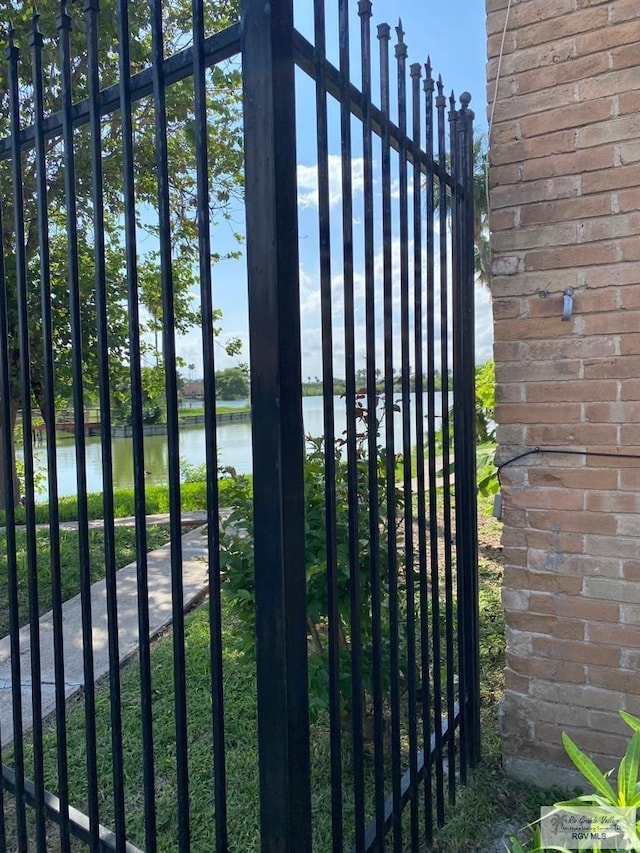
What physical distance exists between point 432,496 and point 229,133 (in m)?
5.03

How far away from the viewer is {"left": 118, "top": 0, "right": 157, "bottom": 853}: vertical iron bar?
1247 millimetres

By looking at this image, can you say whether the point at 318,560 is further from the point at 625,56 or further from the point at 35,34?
the point at 625,56

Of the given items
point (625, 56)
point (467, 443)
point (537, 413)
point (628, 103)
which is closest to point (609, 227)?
point (628, 103)

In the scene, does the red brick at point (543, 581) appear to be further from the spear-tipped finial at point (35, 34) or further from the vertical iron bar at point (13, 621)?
the spear-tipped finial at point (35, 34)

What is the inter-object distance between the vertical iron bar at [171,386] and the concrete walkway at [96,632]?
1.18 meters

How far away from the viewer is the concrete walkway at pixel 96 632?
9.52 ft

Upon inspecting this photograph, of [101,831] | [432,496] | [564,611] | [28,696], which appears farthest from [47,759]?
[564,611]

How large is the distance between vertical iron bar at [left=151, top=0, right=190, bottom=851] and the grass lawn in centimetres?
83

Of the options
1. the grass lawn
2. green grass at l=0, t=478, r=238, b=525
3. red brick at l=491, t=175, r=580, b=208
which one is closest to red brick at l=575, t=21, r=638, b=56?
red brick at l=491, t=175, r=580, b=208

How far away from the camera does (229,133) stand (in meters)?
5.74

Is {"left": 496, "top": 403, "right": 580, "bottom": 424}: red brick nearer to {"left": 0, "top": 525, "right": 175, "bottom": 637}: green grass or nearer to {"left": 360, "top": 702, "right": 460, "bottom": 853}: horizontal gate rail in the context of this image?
{"left": 360, "top": 702, "right": 460, "bottom": 853}: horizontal gate rail

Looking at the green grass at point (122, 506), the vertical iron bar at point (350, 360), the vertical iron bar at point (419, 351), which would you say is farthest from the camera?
the green grass at point (122, 506)

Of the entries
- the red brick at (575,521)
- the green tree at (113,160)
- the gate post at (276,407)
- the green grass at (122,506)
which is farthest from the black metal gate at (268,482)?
the green grass at (122,506)

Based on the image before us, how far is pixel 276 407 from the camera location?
1.15m
